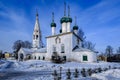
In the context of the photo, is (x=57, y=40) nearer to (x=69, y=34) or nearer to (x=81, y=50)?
(x=69, y=34)

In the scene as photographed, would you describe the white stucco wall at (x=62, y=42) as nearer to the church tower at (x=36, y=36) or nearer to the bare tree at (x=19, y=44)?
the church tower at (x=36, y=36)

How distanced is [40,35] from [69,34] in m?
23.1

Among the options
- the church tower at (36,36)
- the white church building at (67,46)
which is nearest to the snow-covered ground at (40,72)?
the white church building at (67,46)

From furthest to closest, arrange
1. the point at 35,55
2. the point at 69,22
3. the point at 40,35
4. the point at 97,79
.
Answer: the point at 40,35
the point at 35,55
the point at 69,22
the point at 97,79

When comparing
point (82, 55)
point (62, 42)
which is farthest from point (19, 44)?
point (82, 55)

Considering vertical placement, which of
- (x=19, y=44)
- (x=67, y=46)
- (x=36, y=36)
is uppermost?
(x=36, y=36)

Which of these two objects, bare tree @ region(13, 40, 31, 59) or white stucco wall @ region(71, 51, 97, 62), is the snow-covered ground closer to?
white stucco wall @ region(71, 51, 97, 62)

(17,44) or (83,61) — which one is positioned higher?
(17,44)

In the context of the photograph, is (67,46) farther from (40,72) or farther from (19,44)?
(19,44)

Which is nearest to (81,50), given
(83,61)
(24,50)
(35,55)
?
(83,61)

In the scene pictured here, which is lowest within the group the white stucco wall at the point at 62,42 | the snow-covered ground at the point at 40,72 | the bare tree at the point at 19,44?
the snow-covered ground at the point at 40,72

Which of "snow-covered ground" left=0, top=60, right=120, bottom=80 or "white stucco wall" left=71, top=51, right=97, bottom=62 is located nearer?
"snow-covered ground" left=0, top=60, right=120, bottom=80

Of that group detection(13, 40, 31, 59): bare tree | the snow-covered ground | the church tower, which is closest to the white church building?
the snow-covered ground

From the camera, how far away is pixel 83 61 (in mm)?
41594
